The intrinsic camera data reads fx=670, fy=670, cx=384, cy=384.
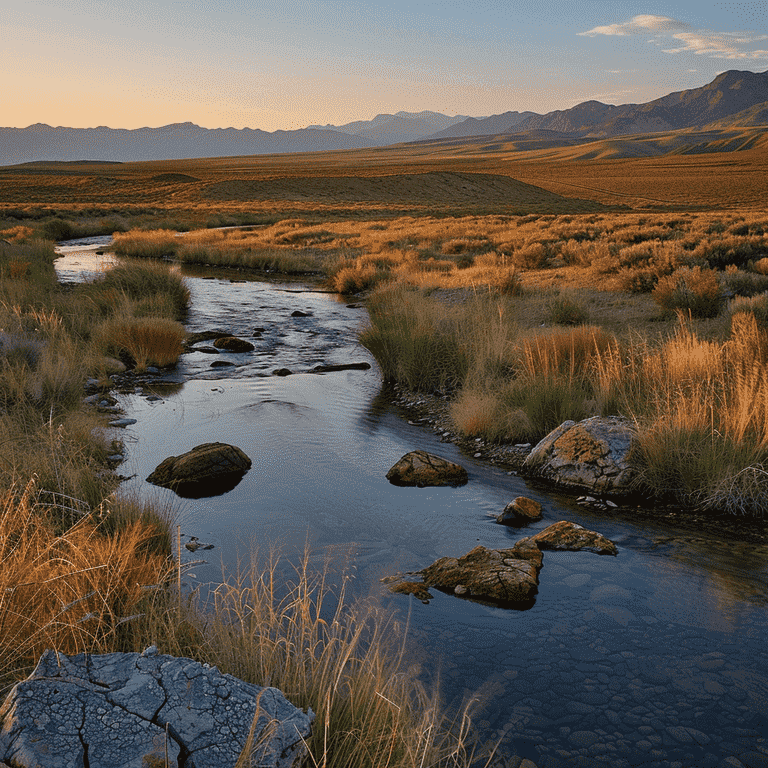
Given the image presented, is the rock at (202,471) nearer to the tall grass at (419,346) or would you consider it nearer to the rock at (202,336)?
the tall grass at (419,346)

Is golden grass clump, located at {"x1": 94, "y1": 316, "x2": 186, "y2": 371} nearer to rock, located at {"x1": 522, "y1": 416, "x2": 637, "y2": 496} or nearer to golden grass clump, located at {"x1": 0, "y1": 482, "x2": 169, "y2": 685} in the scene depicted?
rock, located at {"x1": 522, "y1": 416, "x2": 637, "y2": 496}

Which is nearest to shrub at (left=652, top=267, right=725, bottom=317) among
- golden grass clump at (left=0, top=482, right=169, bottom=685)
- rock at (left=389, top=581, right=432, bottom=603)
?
rock at (left=389, top=581, right=432, bottom=603)

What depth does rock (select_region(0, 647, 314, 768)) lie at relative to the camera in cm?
193

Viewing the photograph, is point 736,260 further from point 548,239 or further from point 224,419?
point 224,419

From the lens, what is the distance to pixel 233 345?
11953 mm

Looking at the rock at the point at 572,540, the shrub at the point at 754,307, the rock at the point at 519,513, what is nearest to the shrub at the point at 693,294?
the shrub at the point at 754,307

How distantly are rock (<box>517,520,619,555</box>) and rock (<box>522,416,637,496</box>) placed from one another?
1.07 m

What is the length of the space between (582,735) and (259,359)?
8.98 meters

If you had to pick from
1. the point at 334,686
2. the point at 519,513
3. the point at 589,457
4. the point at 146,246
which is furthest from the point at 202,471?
the point at 146,246

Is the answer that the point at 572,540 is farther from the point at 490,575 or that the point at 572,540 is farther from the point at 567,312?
the point at 567,312

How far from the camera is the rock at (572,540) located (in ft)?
16.6

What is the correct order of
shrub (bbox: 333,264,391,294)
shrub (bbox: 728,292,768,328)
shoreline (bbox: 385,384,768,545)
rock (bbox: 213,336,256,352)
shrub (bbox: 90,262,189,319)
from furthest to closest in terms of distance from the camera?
shrub (bbox: 333,264,391,294)
shrub (bbox: 90,262,189,319)
rock (bbox: 213,336,256,352)
shrub (bbox: 728,292,768,328)
shoreline (bbox: 385,384,768,545)

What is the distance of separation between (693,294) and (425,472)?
748 cm

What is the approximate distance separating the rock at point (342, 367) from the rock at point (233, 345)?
1.76 meters
